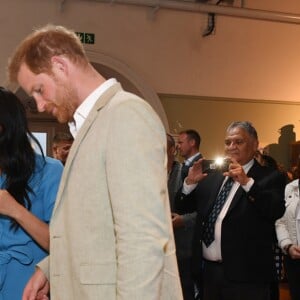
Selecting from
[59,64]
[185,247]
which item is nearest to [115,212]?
[59,64]

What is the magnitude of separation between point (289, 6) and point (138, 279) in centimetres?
688

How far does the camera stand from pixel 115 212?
3.78ft

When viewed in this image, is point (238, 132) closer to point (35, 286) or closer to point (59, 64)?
point (35, 286)

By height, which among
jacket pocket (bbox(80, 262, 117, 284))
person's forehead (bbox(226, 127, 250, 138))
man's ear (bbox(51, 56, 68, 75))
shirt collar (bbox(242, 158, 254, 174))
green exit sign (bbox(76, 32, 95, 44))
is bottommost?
shirt collar (bbox(242, 158, 254, 174))

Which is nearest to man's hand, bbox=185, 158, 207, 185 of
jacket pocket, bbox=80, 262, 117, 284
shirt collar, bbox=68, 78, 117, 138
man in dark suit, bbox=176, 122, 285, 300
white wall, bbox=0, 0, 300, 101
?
man in dark suit, bbox=176, 122, 285, 300

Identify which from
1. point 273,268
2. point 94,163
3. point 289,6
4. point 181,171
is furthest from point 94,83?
point 289,6

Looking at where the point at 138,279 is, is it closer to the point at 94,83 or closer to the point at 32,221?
the point at 94,83

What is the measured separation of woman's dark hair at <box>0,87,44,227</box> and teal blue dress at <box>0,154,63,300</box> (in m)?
0.03

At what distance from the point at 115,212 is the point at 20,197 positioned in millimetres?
678

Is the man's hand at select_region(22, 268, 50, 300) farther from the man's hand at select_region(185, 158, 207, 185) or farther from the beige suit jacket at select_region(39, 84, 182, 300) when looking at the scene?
the man's hand at select_region(185, 158, 207, 185)

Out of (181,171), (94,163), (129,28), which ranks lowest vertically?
(181,171)

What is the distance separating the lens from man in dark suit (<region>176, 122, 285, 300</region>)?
8.96ft

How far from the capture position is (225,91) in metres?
6.91

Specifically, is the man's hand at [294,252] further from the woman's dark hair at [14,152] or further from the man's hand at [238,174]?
the woman's dark hair at [14,152]
